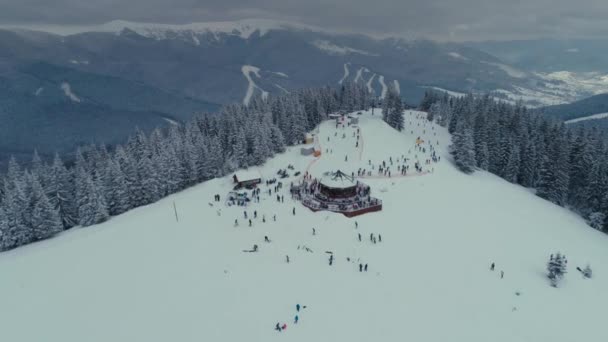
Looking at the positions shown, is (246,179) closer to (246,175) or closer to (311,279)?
(246,175)

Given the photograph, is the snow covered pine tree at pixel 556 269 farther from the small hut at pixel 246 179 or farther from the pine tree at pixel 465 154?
the small hut at pixel 246 179

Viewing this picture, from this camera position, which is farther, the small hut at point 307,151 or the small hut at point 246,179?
the small hut at point 307,151

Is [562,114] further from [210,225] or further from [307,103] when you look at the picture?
[210,225]

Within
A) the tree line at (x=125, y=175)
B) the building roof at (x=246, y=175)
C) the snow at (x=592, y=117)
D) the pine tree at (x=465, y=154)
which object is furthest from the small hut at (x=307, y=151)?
the snow at (x=592, y=117)

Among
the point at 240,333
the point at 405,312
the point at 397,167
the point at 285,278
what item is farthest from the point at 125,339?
the point at 397,167

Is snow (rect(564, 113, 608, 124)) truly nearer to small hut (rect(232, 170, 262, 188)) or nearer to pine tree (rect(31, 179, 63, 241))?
small hut (rect(232, 170, 262, 188))

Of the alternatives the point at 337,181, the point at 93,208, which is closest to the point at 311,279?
the point at 337,181
